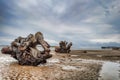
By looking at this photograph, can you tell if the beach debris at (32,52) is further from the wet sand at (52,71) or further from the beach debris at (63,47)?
the beach debris at (63,47)

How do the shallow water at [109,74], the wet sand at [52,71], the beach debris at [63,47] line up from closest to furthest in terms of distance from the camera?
the wet sand at [52,71] → the shallow water at [109,74] → the beach debris at [63,47]

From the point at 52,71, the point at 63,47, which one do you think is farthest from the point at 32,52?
the point at 63,47

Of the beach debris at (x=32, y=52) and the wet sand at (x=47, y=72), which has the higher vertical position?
the beach debris at (x=32, y=52)

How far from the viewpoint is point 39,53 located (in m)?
25.2

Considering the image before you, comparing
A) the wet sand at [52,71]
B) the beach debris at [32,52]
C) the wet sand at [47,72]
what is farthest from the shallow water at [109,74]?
the beach debris at [32,52]

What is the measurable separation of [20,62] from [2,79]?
33.2 ft

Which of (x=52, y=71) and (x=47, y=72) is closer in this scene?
(x=47, y=72)

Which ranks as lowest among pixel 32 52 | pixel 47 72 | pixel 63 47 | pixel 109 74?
pixel 109 74

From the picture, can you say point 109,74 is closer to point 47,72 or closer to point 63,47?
point 47,72

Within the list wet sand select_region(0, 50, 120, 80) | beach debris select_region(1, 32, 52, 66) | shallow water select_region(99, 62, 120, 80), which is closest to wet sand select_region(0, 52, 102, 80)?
wet sand select_region(0, 50, 120, 80)

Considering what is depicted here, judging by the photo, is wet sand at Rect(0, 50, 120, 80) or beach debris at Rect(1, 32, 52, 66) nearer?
wet sand at Rect(0, 50, 120, 80)

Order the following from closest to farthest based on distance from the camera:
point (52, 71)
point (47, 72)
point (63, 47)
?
point (47, 72)
point (52, 71)
point (63, 47)

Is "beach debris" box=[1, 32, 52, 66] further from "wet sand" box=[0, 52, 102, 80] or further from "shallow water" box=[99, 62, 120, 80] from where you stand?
"shallow water" box=[99, 62, 120, 80]

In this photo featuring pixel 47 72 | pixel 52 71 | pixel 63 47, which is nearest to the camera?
pixel 47 72
